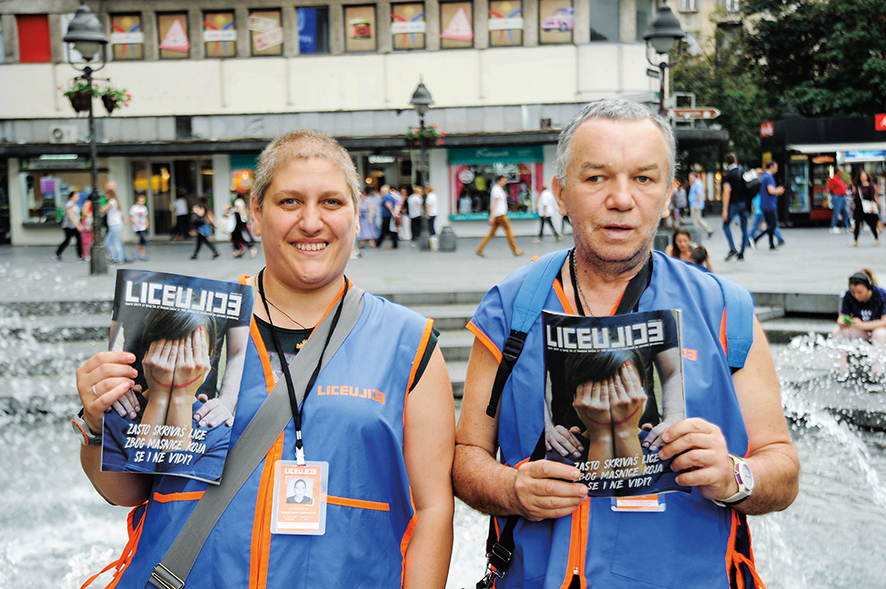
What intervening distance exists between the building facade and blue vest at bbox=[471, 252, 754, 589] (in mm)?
25384

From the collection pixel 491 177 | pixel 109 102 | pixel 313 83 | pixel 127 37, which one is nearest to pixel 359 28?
pixel 313 83

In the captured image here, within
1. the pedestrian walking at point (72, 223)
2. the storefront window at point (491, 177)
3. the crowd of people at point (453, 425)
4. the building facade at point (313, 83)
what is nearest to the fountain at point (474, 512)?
the crowd of people at point (453, 425)

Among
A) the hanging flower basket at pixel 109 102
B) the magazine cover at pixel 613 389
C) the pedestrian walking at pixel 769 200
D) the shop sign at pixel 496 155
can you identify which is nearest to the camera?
the magazine cover at pixel 613 389

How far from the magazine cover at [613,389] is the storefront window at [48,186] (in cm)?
2947

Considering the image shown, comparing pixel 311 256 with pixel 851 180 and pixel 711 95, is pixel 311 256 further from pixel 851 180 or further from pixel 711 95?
pixel 711 95

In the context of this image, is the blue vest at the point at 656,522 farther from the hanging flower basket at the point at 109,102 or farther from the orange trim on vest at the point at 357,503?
the hanging flower basket at the point at 109,102

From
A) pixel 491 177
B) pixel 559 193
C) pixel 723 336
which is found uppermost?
pixel 491 177

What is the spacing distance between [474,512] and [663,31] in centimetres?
1089

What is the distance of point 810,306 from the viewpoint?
979 cm

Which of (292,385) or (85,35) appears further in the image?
(85,35)

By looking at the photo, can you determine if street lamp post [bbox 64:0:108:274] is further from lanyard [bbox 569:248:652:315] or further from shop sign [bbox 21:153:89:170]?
lanyard [bbox 569:248:652:315]

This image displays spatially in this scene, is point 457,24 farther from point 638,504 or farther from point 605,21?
point 638,504

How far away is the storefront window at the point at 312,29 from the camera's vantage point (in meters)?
28.0

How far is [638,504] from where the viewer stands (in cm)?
198
